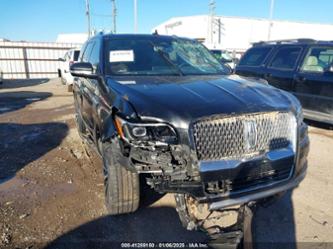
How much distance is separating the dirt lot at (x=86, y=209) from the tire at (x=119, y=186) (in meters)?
0.20

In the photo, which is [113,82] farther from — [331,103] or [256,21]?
[256,21]

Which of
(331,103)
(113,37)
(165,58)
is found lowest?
(331,103)

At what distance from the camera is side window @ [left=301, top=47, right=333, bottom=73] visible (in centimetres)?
655

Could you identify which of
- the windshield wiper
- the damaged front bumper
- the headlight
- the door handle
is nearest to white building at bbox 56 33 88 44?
the door handle

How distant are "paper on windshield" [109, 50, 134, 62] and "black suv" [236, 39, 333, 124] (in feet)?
15.3

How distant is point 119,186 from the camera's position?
2.93 meters

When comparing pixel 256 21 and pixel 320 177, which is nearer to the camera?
pixel 320 177

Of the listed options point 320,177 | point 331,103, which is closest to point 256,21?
point 331,103

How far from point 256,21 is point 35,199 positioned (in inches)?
1614

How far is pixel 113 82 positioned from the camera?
3.21m

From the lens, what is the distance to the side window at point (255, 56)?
25.7ft

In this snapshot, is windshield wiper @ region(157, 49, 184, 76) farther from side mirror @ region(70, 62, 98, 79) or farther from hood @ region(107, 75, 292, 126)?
side mirror @ region(70, 62, 98, 79)

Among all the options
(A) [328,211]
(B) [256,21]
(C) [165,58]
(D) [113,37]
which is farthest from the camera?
(B) [256,21]

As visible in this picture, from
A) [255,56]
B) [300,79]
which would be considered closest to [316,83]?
[300,79]
